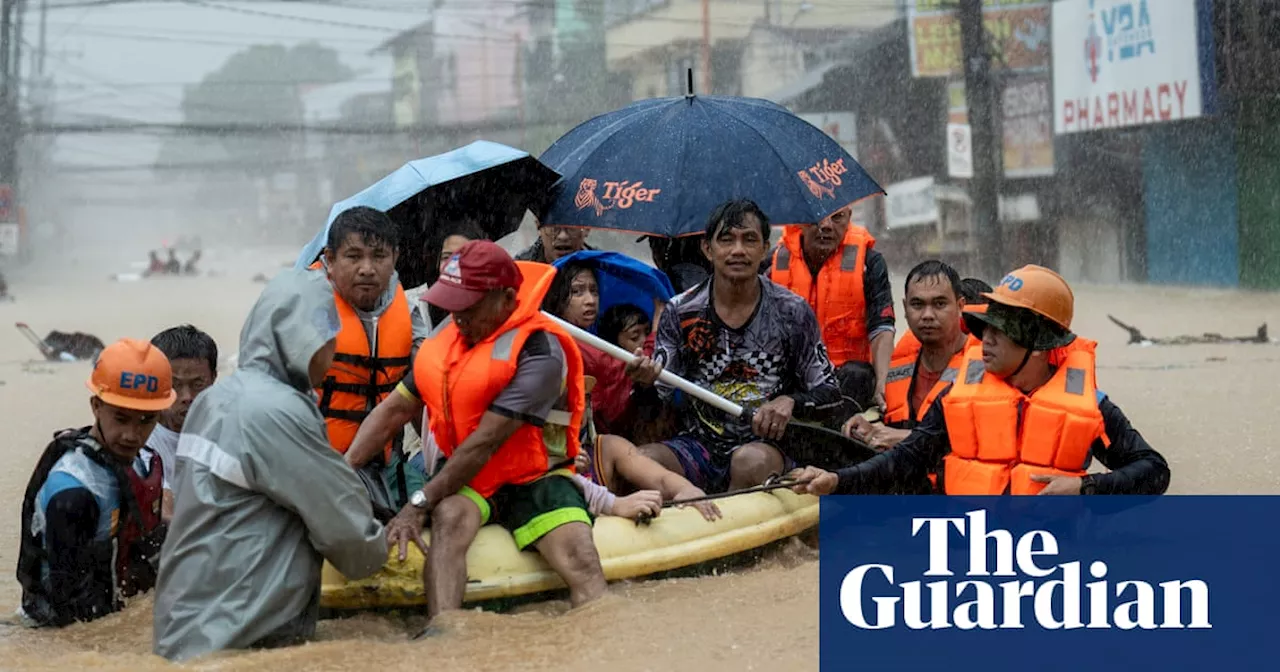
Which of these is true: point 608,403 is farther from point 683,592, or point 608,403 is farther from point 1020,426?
point 1020,426

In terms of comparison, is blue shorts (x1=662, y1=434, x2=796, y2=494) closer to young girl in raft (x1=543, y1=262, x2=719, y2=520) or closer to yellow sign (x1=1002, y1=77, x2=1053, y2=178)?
young girl in raft (x1=543, y1=262, x2=719, y2=520)

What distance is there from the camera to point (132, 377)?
4.79 metres

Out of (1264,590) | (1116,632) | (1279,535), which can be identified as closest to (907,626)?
(1116,632)

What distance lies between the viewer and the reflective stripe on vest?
18.0 feet

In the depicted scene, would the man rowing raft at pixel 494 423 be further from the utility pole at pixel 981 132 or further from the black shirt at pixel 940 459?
the utility pole at pixel 981 132

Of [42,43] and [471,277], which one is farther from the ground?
[42,43]

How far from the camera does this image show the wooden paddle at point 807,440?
19.4ft

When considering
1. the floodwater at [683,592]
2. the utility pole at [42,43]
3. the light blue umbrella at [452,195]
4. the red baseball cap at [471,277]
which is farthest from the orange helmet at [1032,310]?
the utility pole at [42,43]

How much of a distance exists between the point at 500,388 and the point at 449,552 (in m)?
0.59

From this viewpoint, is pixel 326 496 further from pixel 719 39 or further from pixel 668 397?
pixel 719 39

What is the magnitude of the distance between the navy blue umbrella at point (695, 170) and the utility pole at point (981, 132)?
16074mm

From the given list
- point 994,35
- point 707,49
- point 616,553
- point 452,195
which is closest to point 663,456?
point 616,553

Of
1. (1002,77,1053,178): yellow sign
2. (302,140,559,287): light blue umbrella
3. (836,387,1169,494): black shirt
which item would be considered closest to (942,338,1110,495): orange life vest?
(836,387,1169,494): black shirt

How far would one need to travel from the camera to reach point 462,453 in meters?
5.00
